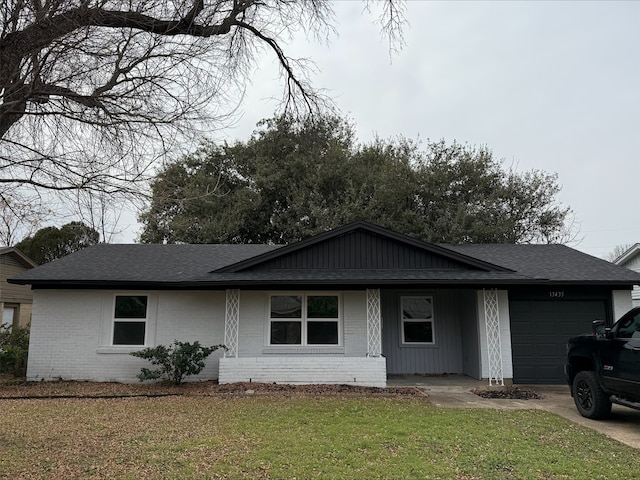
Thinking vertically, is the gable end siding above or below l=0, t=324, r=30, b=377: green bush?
above

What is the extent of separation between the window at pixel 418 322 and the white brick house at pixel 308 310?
1257 mm

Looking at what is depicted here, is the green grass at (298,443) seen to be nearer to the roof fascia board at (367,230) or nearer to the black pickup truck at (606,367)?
the black pickup truck at (606,367)

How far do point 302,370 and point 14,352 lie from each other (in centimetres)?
765

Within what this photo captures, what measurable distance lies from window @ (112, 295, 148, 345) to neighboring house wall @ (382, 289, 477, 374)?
678 centimetres

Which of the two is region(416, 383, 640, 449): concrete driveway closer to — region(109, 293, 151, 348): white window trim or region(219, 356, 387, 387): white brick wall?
region(219, 356, 387, 387): white brick wall

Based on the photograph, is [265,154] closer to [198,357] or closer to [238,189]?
[238,189]

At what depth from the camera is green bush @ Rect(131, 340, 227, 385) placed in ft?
36.5

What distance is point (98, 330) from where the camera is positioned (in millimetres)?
12406

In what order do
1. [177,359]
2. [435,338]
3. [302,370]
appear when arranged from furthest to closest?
[435,338] → [302,370] → [177,359]

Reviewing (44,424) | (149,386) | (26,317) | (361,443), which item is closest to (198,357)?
(149,386)

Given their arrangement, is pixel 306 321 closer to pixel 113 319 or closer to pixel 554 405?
pixel 113 319

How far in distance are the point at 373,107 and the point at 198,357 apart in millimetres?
7176

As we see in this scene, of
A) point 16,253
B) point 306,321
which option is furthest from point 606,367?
point 16,253

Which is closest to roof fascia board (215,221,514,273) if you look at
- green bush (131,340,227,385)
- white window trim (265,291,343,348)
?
white window trim (265,291,343,348)
